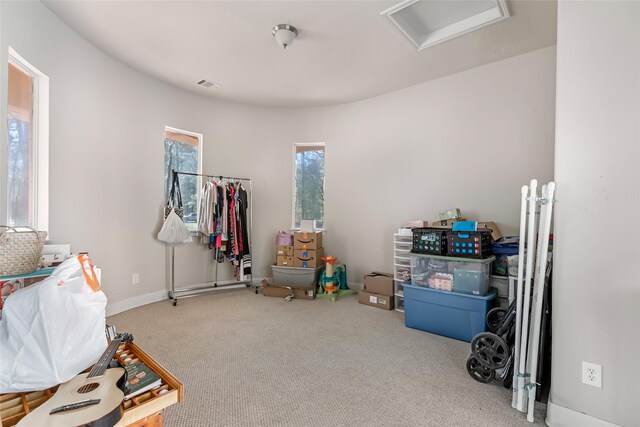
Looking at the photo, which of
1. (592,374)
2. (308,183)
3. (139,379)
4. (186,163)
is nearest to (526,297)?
(592,374)

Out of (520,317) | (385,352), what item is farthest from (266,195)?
(520,317)

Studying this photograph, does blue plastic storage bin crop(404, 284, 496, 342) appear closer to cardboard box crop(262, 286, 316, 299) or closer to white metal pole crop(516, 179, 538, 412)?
white metal pole crop(516, 179, 538, 412)

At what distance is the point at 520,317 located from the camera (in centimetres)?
182

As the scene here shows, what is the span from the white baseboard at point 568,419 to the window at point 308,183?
356 cm

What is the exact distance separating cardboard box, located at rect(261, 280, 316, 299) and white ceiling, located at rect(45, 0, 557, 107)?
8.85ft

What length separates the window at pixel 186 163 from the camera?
417 centimetres

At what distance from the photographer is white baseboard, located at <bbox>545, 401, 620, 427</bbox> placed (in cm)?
154

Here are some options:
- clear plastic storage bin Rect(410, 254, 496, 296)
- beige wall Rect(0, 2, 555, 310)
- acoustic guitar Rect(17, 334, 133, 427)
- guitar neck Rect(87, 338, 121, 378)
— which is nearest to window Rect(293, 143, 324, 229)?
beige wall Rect(0, 2, 555, 310)

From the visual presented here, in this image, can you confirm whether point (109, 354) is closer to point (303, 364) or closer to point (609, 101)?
point (303, 364)

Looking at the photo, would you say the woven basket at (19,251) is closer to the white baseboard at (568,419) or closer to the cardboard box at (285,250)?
the cardboard box at (285,250)

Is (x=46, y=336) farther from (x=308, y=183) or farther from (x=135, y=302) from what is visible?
(x=308, y=183)

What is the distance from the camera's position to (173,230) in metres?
3.87

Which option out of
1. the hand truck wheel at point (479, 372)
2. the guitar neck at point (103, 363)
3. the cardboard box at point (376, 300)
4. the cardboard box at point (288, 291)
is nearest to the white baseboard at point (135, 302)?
the cardboard box at point (288, 291)

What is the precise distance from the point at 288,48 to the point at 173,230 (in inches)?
100
